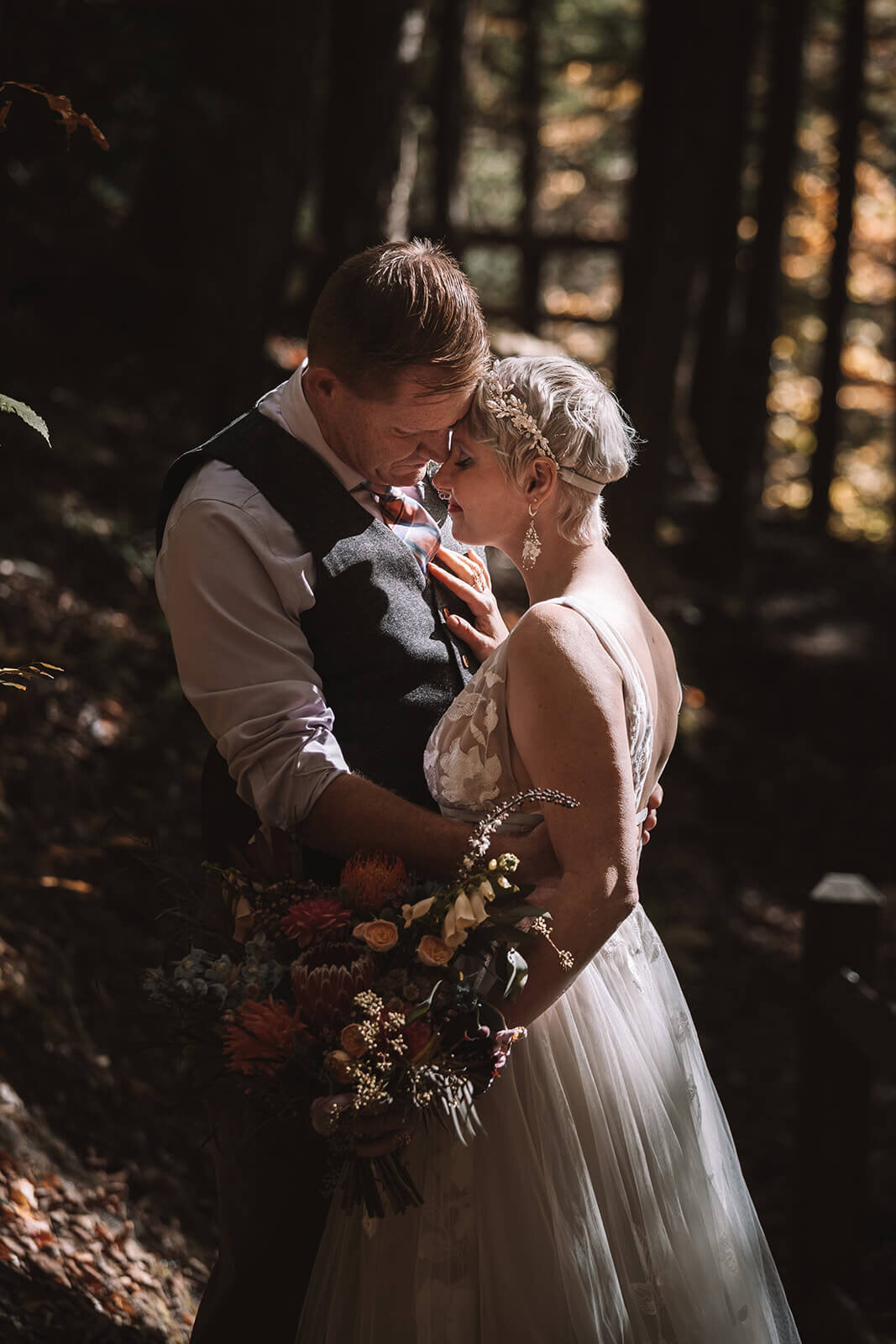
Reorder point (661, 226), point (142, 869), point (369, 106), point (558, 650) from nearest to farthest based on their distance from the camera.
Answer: point (558, 650) → point (142, 869) → point (369, 106) → point (661, 226)

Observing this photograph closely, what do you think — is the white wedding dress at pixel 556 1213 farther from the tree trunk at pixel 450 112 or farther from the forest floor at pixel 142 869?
the tree trunk at pixel 450 112

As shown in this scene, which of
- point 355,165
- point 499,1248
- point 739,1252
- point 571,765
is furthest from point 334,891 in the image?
point 355,165

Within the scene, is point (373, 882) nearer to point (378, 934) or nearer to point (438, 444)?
point (378, 934)

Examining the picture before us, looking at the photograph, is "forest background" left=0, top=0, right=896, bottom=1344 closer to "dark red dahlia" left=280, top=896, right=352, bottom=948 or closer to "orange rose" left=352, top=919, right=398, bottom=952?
"dark red dahlia" left=280, top=896, right=352, bottom=948

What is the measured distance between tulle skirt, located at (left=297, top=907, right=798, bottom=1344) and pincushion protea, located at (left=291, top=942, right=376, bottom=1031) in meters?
0.50

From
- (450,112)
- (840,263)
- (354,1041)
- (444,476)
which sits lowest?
(840,263)

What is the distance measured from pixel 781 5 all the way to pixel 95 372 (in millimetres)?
8212

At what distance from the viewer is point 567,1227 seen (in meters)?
2.35

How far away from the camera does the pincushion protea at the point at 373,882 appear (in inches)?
86.0

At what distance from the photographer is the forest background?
152 inches

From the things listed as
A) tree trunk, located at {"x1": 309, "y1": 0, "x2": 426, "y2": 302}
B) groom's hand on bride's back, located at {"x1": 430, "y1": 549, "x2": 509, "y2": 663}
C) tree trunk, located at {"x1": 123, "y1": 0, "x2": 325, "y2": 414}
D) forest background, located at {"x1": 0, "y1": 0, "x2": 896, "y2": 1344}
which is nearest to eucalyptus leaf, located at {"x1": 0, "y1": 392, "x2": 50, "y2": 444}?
forest background, located at {"x1": 0, "y1": 0, "x2": 896, "y2": 1344}

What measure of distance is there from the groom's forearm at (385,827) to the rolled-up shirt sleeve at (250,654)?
0.04 metres

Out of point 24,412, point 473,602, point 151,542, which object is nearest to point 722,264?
point 151,542

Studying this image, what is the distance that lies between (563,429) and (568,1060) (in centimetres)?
133
